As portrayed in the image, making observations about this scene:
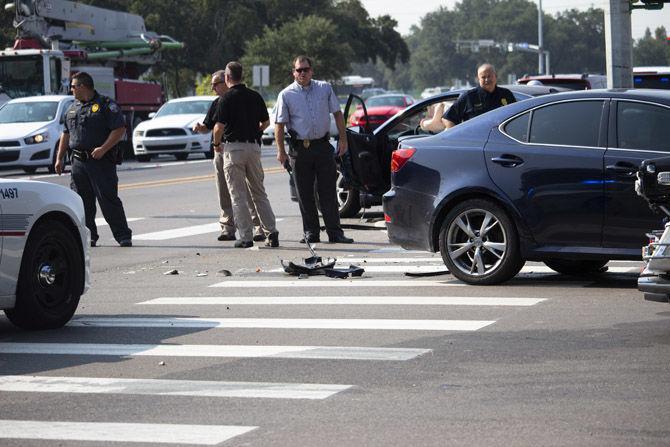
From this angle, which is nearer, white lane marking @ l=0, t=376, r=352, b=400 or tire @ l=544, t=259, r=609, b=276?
white lane marking @ l=0, t=376, r=352, b=400

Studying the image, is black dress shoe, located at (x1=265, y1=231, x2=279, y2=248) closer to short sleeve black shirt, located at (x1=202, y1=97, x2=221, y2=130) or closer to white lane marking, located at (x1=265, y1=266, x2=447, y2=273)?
short sleeve black shirt, located at (x1=202, y1=97, x2=221, y2=130)

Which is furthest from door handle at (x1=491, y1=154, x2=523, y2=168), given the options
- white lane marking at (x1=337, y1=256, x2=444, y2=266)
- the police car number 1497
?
the police car number 1497

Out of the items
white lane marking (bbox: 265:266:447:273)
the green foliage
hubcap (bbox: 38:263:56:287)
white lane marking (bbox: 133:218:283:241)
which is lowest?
white lane marking (bbox: 265:266:447:273)

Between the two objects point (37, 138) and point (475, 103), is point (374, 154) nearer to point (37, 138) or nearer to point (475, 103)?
point (475, 103)

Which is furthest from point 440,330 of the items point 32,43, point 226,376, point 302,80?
point 32,43

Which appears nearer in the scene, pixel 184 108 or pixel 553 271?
pixel 553 271

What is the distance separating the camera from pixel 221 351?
27.6 ft

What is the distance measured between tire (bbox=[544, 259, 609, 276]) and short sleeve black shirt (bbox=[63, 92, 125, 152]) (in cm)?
552

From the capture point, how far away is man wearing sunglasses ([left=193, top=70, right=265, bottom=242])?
15.5 meters

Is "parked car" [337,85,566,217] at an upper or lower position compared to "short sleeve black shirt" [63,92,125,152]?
lower

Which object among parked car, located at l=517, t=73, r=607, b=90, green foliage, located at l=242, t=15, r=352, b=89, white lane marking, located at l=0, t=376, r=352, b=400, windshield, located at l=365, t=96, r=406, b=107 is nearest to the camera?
white lane marking, located at l=0, t=376, r=352, b=400

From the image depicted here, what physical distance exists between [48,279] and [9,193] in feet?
2.21

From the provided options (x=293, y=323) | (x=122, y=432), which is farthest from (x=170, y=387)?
(x=293, y=323)

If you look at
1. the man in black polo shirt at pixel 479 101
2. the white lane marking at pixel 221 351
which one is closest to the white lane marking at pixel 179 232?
the man in black polo shirt at pixel 479 101
